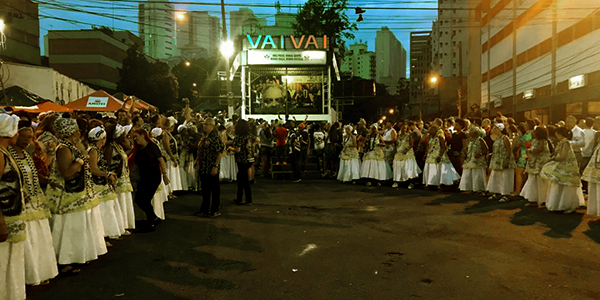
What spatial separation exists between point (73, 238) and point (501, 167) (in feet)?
31.4

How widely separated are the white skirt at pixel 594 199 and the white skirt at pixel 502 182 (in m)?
2.64

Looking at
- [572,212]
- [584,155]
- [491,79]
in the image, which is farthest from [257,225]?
[491,79]

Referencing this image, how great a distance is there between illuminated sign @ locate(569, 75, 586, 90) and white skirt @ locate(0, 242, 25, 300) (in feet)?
104

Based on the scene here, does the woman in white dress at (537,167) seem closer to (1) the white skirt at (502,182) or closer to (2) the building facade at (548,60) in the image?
(1) the white skirt at (502,182)

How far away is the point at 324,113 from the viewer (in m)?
32.4

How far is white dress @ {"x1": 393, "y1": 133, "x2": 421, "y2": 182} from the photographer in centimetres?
1483

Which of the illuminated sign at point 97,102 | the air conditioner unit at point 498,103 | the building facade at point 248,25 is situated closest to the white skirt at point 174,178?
the illuminated sign at point 97,102

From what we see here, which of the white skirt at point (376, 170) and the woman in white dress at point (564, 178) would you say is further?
the white skirt at point (376, 170)

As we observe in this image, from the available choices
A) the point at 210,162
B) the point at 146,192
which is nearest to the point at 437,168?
the point at 210,162

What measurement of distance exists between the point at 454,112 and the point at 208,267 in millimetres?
61796

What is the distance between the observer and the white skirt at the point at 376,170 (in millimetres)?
15562

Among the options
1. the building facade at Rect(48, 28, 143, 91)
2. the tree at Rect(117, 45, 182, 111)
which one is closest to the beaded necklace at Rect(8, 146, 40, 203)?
the tree at Rect(117, 45, 182, 111)

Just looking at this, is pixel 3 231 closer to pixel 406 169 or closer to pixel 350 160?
pixel 406 169

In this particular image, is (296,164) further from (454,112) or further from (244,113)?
(454,112)
